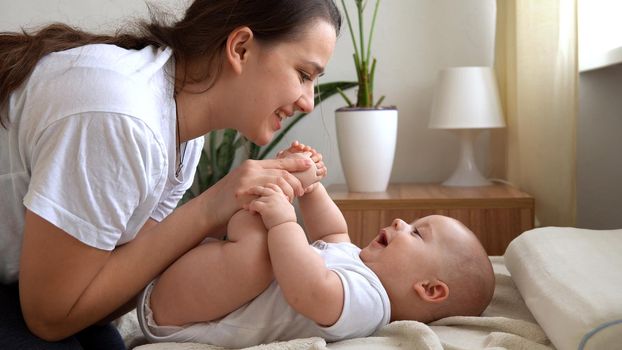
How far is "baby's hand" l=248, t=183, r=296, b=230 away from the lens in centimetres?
122

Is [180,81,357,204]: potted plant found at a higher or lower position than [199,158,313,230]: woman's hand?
lower

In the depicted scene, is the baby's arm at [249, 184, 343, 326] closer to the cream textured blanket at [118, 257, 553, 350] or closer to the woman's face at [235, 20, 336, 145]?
the cream textured blanket at [118, 257, 553, 350]

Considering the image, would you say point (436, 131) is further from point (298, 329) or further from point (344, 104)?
point (298, 329)

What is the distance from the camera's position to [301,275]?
1150 mm

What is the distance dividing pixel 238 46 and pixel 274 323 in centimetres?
47

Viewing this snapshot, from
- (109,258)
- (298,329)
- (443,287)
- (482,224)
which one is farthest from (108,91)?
(482,224)

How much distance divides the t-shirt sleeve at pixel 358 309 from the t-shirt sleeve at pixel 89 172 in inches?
13.6

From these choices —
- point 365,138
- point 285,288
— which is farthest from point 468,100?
point 285,288

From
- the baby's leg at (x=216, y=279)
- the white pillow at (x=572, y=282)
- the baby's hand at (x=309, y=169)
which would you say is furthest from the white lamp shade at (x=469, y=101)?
the baby's leg at (x=216, y=279)

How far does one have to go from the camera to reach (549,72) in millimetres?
2693

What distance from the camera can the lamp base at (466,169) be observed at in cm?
302


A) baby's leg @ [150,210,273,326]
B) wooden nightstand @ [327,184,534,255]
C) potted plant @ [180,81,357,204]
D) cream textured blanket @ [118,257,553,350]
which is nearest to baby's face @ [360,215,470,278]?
cream textured blanket @ [118,257,553,350]

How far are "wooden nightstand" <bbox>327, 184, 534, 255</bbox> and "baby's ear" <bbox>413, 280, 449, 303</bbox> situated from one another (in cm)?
129

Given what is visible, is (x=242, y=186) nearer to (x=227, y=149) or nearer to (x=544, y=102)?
(x=544, y=102)
